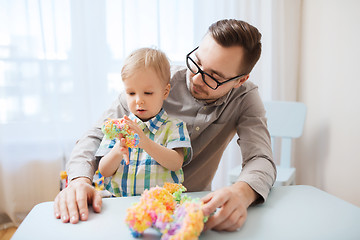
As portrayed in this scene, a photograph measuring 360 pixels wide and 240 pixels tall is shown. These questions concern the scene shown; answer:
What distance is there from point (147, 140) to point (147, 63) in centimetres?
25

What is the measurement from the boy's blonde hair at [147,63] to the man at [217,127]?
19 cm

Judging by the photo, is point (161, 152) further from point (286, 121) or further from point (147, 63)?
point (286, 121)

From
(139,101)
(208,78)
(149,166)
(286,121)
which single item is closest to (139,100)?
(139,101)

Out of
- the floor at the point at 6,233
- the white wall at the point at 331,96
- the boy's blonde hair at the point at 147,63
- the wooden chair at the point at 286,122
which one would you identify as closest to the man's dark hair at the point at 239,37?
the boy's blonde hair at the point at 147,63

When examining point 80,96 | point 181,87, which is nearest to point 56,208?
point 181,87

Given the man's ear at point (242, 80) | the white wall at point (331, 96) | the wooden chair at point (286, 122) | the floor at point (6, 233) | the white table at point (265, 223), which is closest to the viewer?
the white table at point (265, 223)

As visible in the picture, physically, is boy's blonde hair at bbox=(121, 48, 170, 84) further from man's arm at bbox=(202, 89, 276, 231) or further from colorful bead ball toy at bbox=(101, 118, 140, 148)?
man's arm at bbox=(202, 89, 276, 231)

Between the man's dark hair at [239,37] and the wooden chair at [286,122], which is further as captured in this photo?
the wooden chair at [286,122]

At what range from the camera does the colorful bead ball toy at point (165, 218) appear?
66cm

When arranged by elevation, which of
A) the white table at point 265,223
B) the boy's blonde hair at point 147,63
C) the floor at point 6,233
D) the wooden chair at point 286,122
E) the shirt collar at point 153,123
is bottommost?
the floor at point 6,233

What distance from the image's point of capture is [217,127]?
1.39 meters

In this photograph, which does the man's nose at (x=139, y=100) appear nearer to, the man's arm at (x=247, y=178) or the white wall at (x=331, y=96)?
the man's arm at (x=247, y=178)

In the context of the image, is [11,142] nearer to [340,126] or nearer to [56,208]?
[56,208]

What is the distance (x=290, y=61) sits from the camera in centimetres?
284
